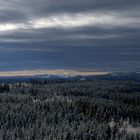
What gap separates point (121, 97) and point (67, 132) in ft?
262

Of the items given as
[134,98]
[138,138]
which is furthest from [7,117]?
[134,98]

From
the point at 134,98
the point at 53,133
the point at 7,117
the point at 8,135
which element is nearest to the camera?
the point at 8,135

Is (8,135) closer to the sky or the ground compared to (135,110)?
closer to the sky

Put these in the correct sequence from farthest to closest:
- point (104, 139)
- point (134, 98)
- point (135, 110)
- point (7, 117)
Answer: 1. point (134, 98)
2. point (135, 110)
3. point (7, 117)
4. point (104, 139)

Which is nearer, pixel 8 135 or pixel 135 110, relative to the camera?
pixel 8 135

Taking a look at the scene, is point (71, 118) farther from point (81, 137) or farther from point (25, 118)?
point (81, 137)

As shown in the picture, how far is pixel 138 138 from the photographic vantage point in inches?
910

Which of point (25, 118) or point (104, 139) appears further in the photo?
point (25, 118)

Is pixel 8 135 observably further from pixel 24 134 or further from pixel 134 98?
pixel 134 98

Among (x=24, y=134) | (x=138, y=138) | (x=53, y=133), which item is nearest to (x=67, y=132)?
(x=53, y=133)

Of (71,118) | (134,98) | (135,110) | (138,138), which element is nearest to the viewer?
(138,138)

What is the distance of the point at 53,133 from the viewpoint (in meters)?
20.1

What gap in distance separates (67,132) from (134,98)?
78.3 meters

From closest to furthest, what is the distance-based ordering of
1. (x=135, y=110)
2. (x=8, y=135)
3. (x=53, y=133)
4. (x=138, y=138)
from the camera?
(x=8, y=135), (x=53, y=133), (x=138, y=138), (x=135, y=110)
